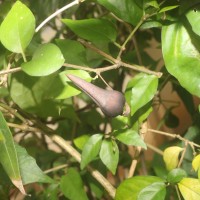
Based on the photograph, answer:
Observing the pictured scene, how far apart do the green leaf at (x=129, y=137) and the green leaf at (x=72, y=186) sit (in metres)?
0.10

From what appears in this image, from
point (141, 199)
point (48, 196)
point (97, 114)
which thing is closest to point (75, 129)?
point (97, 114)

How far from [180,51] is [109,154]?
0.52 ft

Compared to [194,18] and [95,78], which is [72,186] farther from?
[194,18]

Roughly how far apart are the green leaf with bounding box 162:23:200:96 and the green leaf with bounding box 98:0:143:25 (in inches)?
1.6

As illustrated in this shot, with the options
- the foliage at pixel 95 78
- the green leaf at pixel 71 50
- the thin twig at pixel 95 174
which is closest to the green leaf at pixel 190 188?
the foliage at pixel 95 78

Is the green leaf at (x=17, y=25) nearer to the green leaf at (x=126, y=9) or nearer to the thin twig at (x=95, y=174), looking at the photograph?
the green leaf at (x=126, y=9)

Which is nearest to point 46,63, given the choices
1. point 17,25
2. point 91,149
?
point 17,25

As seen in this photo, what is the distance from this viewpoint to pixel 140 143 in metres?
0.44

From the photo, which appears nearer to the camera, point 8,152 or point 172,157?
point 8,152

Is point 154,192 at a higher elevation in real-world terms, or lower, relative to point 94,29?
lower

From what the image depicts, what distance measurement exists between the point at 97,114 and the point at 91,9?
24 cm

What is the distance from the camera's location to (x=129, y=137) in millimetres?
453

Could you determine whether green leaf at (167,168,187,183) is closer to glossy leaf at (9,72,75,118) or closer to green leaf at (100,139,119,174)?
green leaf at (100,139,119,174)

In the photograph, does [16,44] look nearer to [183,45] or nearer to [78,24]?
[78,24]
